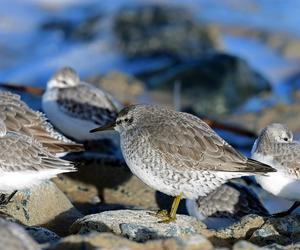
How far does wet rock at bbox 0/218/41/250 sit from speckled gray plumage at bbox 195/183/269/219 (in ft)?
10.4

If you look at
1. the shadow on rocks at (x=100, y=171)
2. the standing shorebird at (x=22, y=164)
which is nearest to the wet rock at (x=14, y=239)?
the standing shorebird at (x=22, y=164)

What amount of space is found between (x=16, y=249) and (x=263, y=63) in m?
12.7

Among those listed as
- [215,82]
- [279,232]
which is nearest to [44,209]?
[279,232]

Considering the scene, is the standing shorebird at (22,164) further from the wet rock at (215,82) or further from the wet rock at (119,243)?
the wet rock at (215,82)

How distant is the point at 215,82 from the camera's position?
47.9 feet

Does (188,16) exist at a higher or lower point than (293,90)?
higher

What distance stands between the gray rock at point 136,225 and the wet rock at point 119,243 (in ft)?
3.44

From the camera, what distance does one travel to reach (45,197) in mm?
7832

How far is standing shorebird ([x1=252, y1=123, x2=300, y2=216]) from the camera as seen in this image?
7.48 meters

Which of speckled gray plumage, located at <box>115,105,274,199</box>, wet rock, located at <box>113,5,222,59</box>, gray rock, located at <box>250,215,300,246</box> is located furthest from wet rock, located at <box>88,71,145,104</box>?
gray rock, located at <box>250,215,300,246</box>

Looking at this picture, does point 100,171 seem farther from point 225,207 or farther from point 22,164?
point 22,164

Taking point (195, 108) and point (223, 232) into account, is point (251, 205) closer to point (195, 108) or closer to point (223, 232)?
point (223, 232)

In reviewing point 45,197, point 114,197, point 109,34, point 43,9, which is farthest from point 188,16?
point 45,197

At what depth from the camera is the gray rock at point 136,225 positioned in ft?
21.5
